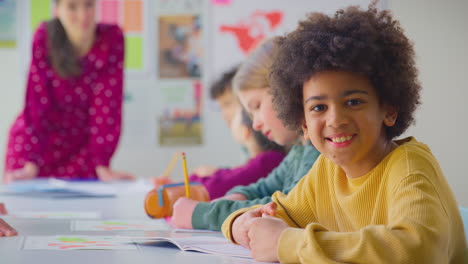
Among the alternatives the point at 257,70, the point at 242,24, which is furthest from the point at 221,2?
the point at 257,70

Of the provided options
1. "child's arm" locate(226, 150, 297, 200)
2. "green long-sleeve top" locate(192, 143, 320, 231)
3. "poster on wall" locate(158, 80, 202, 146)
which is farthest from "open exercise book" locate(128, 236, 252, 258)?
"poster on wall" locate(158, 80, 202, 146)

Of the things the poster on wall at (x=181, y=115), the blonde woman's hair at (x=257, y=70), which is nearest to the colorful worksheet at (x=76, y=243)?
the blonde woman's hair at (x=257, y=70)

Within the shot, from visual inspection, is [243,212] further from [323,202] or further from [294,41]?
[294,41]

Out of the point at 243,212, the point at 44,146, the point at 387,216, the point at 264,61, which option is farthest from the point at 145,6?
the point at 387,216

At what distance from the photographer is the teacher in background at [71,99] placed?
2564 mm

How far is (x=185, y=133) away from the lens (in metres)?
3.46

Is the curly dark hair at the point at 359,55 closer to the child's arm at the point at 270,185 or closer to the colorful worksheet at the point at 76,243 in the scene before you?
the colorful worksheet at the point at 76,243

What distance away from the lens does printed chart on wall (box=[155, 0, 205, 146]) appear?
11.4ft

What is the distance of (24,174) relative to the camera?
96.2 inches

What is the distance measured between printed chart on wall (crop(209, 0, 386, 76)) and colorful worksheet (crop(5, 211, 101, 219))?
208 cm

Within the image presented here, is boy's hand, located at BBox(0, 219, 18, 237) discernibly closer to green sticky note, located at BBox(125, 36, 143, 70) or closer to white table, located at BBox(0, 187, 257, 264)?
white table, located at BBox(0, 187, 257, 264)

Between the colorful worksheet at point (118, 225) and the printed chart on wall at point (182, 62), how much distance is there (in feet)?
7.22

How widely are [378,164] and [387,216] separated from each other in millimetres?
76

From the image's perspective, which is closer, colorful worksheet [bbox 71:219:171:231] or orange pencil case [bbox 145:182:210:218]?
colorful worksheet [bbox 71:219:171:231]
